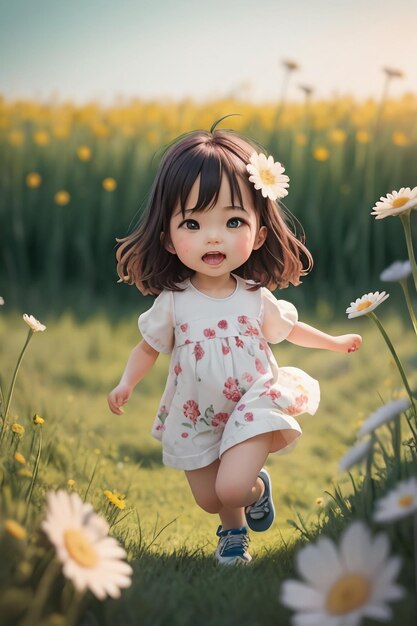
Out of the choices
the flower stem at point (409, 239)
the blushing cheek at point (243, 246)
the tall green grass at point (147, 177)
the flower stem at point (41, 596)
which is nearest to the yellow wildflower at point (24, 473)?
the flower stem at point (41, 596)

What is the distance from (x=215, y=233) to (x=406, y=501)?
0.81 m

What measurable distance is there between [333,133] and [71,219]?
1.23 metres

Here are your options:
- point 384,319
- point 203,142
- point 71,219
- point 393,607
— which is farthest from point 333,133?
point 393,607

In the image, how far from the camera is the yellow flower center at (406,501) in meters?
1.21

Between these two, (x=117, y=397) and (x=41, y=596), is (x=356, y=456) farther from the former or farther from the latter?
(x=117, y=397)

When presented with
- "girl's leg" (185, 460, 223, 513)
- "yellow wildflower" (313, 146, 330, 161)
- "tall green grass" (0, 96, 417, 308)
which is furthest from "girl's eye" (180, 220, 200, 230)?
"yellow wildflower" (313, 146, 330, 161)

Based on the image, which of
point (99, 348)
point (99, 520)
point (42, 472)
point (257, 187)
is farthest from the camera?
point (99, 348)

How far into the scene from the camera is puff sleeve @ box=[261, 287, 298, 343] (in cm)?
204

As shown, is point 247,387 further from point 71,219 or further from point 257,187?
point 71,219

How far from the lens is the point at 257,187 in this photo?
75.5 inches

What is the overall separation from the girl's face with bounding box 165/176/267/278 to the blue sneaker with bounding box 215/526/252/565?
53cm

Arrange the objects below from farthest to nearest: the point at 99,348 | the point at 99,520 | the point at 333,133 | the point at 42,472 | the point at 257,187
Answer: the point at 333,133
the point at 99,348
the point at 42,472
the point at 257,187
the point at 99,520

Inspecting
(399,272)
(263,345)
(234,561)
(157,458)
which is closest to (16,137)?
(157,458)

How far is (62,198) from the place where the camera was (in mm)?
4301
